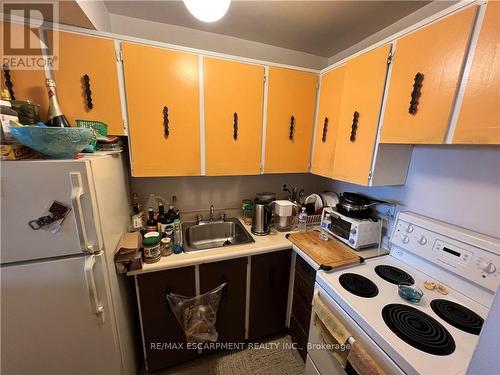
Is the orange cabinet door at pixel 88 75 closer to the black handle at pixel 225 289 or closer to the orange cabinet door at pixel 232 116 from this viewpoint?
the orange cabinet door at pixel 232 116

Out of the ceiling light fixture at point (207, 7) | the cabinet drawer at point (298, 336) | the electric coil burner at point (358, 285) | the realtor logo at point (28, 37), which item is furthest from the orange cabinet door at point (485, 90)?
the realtor logo at point (28, 37)

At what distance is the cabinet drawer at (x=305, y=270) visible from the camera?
50.8 inches

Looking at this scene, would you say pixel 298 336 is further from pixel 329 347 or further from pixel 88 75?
pixel 88 75

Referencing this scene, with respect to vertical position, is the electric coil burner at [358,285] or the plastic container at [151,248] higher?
the plastic container at [151,248]

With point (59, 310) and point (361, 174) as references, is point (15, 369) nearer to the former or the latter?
point (59, 310)

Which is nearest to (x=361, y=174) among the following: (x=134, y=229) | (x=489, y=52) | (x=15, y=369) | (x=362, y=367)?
(x=489, y=52)

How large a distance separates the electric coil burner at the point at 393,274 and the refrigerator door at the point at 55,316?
4.90 ft

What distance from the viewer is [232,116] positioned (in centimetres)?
144

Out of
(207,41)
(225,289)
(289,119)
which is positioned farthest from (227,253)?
(207,41)

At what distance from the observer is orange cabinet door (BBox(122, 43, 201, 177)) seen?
120 cm

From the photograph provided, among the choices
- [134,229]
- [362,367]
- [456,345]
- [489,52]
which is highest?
[489,52]

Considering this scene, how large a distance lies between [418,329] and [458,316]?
0.82 ft

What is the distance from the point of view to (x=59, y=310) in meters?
0.88

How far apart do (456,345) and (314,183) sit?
5.25ft
